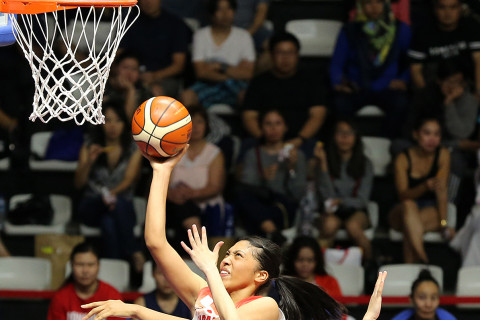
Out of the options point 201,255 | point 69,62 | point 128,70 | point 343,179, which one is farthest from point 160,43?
point 201,255

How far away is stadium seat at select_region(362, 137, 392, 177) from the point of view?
8297 mm

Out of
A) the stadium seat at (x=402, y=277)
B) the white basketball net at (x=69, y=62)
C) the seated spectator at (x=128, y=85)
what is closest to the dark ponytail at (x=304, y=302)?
the white basketball net at (x=69, y=62)

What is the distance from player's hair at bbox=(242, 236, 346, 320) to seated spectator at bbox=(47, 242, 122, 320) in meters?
2.39

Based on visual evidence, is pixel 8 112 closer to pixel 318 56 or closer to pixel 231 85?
pixel 231 85

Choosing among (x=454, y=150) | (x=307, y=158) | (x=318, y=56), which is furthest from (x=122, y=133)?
(x=454, y=150)

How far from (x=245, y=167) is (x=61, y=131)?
1568 mm

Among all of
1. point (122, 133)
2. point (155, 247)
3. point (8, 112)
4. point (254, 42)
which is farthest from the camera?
point (254, 42)

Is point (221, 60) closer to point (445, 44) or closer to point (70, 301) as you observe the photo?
point (445, 44)

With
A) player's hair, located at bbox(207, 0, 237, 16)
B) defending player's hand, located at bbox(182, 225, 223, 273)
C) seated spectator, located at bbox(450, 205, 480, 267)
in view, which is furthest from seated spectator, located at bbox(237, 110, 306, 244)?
defending player's hand, located at bbox(182, 225, 223, 273)

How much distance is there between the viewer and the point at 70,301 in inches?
265

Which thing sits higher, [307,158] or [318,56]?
[318,56]

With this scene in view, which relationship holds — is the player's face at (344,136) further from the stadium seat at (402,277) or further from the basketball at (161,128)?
the basketball at (161,128)

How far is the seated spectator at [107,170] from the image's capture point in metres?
7.65

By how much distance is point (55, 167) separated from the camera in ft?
27.1
